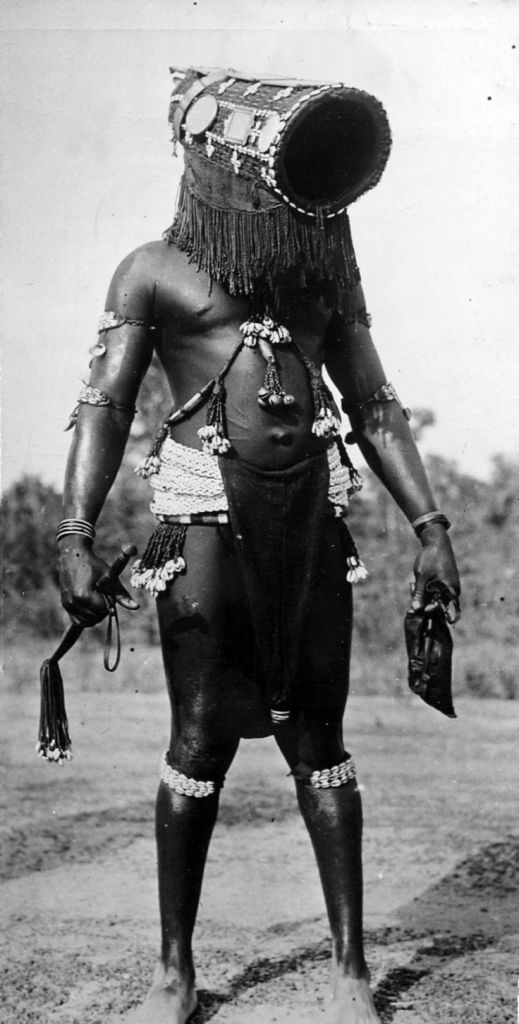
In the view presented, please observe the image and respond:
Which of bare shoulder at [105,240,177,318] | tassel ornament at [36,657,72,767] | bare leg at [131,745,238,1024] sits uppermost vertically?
bare shoulder at [105,240,177,318]

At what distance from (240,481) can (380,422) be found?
1.69 feet

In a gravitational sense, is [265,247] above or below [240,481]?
above

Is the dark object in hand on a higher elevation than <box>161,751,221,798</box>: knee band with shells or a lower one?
higher

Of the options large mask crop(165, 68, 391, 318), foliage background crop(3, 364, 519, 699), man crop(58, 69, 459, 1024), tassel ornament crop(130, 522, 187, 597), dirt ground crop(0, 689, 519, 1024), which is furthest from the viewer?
foliage background crop(3, 364, 519, 699)

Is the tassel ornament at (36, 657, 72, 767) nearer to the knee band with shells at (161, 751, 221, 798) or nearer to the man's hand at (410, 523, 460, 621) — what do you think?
the knee band with shells at (161, 751, 221, 798)

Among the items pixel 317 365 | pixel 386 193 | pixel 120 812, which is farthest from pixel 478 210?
pixel 120 812

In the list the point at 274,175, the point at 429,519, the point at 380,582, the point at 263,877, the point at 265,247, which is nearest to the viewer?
the point at 274,175

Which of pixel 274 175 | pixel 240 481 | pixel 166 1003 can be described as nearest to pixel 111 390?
pixel 240 481

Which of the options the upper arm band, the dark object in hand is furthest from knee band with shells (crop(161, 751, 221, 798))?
the upper arm band

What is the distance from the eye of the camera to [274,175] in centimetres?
268

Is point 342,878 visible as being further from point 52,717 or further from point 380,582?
point 380,582

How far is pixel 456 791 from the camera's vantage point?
5215 millimetres

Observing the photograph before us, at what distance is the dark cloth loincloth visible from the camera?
112 inches

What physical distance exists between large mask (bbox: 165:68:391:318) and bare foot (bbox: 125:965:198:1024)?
1.82 metres
